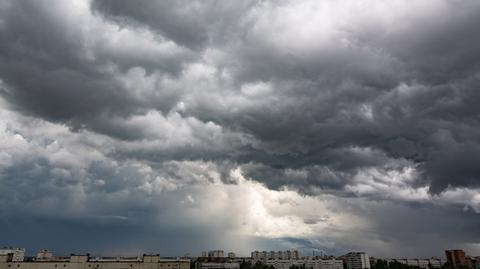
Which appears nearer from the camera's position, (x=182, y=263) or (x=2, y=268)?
(x=2, y=268)

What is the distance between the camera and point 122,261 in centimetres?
15062

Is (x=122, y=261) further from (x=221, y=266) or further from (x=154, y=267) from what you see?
(x=221, y=266)

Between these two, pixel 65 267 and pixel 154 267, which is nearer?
pixel 65 267

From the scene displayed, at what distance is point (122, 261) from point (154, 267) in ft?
43.2

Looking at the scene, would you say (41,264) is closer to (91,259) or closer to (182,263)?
(91,259)

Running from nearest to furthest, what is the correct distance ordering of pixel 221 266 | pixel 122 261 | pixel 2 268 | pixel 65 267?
pixel 2 268 → pixel 65 267 → pixel 122 261 → pixel 221 266

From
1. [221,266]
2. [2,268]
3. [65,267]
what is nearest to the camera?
[2,268]

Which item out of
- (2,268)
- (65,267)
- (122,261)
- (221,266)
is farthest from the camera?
(221,266)

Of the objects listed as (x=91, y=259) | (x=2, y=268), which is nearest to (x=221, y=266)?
(x=91, y=259)

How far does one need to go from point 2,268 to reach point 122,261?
41.4 metres

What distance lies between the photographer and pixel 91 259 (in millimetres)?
154000

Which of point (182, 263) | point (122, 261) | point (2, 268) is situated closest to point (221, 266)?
point (182, 263)

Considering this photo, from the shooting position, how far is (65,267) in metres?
139

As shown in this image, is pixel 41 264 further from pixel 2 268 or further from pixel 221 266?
pixel 221 266
